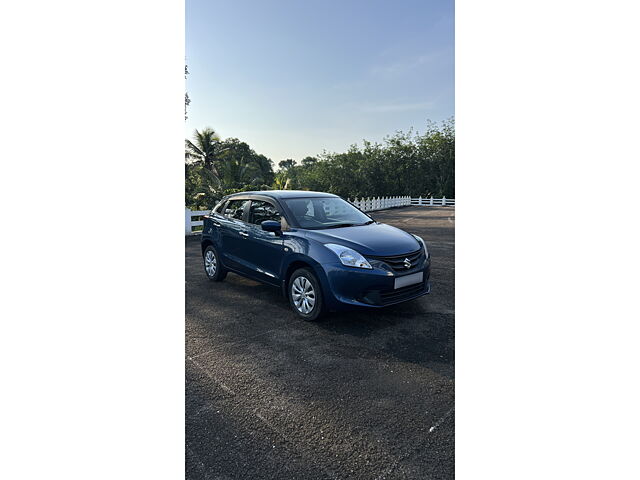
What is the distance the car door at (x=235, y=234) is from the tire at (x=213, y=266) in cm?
18

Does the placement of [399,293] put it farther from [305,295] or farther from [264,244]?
[264,244]

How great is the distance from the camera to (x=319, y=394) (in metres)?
2.19

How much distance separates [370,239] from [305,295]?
30.6 inches

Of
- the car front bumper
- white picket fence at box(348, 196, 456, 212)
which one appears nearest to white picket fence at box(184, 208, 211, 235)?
the car front bumper

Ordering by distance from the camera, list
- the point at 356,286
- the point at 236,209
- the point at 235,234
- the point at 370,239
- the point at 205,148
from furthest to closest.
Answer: the point at 205,148 < the point at 236,209 < the point at 235,234 < the point at 370,239 < the point at 356,286

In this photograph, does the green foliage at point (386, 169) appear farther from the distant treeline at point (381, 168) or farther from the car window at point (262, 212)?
the car window at point (262, 212)

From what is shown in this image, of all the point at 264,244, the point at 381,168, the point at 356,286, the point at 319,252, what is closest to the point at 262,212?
the point at 264,244

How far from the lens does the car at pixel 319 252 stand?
3.18 meters

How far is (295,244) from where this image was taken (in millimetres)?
3514

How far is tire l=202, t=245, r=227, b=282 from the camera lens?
15.5 feet

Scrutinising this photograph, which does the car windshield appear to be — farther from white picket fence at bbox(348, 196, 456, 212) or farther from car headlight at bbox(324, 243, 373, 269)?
white picket fence at bbox(348, 196, 456, 212)
